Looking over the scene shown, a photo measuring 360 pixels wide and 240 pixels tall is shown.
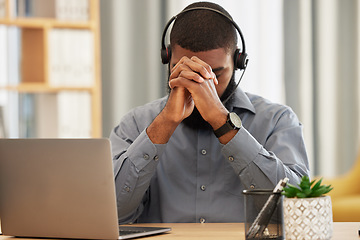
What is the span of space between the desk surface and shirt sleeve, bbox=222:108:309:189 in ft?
0.47

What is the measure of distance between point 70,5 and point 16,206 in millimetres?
2281

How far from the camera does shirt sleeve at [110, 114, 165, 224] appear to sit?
137 cm

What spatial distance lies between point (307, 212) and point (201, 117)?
2.16 ft

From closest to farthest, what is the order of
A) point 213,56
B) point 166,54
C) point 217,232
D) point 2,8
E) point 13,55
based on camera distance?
point 217,232
point 213,56
point 166,54
point 2,8
point 13,55

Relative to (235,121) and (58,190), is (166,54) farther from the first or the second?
(58,190)

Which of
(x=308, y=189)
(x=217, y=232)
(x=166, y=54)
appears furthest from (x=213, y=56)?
(x=308, y=189)

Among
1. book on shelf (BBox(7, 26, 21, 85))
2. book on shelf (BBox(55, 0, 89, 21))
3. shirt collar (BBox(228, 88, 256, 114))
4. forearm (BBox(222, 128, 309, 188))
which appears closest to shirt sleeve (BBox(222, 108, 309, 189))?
forearm (BBox(222, 128, 309, 188))

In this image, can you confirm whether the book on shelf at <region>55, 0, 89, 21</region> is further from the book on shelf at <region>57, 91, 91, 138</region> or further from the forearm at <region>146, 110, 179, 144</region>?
the forearm at <region>146, 110, 179, 144</region>

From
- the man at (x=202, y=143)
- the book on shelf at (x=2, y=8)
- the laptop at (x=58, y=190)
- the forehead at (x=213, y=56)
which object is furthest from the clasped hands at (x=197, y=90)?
the book on shelf at (x=2, y=8)

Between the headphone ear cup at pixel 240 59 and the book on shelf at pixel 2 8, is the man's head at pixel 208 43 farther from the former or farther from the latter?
the book on shelf at pixel 2 8

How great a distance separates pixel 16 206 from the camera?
110 cm

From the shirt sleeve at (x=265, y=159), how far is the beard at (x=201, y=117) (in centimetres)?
17

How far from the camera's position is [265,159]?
135cm

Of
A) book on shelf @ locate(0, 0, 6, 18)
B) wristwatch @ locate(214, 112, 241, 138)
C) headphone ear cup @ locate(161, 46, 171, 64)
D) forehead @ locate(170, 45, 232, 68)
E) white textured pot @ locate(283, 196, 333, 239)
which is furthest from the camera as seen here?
book on shelf @ locate(0, 0, 6, 18)
